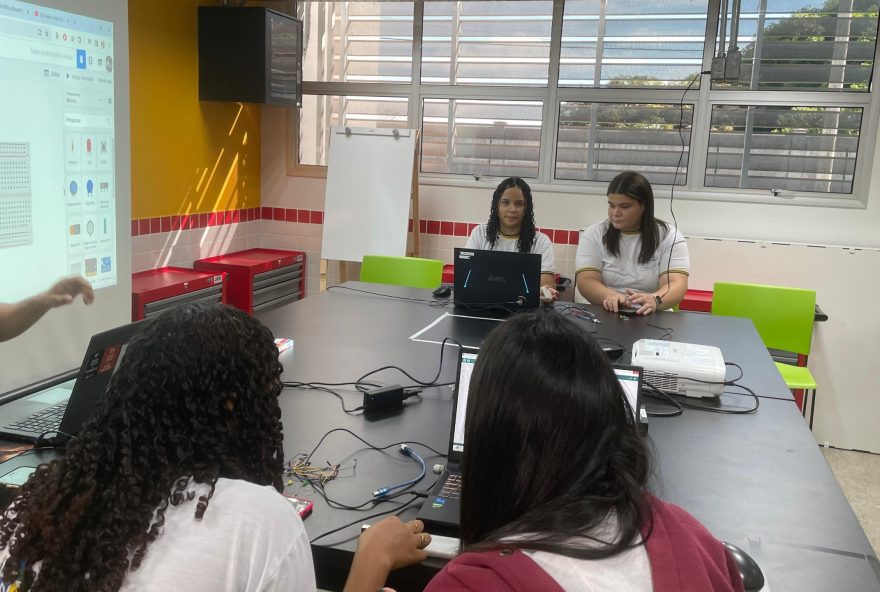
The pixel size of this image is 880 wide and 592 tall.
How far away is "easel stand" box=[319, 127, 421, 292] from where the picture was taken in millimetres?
4926

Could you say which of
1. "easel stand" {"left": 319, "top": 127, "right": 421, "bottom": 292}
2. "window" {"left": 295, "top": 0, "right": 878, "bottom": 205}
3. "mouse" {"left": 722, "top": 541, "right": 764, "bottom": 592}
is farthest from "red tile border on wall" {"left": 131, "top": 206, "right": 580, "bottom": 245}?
"mouse" {"left": 722, "top": 541, "right": 764, "bottom": 592}

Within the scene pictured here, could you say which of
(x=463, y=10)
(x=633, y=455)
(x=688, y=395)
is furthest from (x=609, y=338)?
(x=463, y=10)

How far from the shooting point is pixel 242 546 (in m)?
0.98

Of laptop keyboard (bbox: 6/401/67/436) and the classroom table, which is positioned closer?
the classroom table

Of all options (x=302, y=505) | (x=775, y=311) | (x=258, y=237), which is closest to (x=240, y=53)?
(x=258, y=237)

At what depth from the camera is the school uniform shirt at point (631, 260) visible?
3703mm

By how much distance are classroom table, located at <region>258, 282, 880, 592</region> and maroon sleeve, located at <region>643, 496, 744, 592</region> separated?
0.14 metres

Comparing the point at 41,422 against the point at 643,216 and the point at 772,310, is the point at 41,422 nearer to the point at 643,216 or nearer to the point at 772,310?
the point at 643,216

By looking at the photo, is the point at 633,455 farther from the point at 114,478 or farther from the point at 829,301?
the point at 829,301

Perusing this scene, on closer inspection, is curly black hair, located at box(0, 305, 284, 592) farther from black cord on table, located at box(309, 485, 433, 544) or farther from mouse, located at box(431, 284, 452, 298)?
mouse, located at box(431, 284, 452, 298)

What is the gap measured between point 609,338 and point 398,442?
1319mm

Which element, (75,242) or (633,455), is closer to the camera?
(633,455)

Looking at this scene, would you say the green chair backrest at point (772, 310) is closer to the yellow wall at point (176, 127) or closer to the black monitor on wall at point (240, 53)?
the black monitor on wall at point (240, 53)

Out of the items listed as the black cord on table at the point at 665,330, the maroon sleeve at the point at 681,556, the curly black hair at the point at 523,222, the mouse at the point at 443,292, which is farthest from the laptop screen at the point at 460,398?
the curly black hair at the point at 523,222
